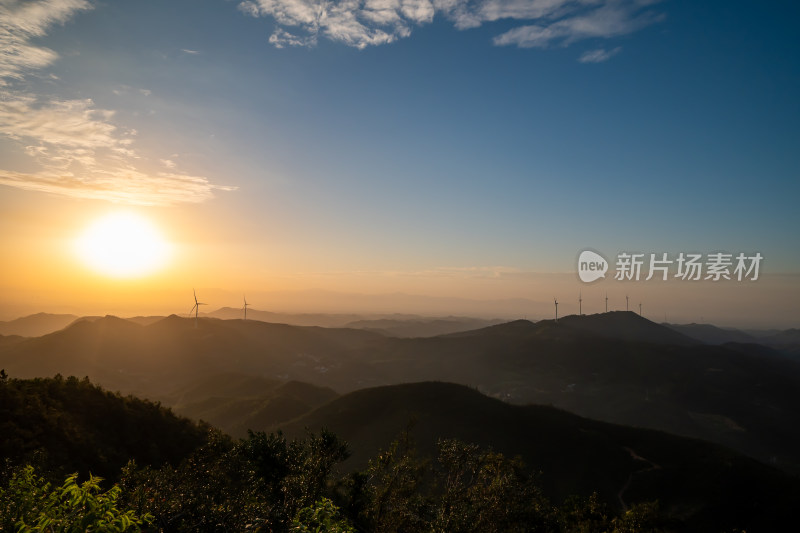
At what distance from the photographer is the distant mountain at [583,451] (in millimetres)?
82875

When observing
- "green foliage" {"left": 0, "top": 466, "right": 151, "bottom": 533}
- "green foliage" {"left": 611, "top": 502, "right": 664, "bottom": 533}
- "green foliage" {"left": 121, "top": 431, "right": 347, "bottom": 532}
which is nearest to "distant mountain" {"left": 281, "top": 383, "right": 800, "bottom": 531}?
"green foliage" {"left": 611, "top": 502, "right": 664, "bottom": 533}

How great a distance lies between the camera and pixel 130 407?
233 ft

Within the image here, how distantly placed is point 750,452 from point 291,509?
24522cm

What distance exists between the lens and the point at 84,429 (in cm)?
5738

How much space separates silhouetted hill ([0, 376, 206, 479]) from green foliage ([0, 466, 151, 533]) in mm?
36814

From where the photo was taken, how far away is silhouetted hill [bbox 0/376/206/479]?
47.9 meters

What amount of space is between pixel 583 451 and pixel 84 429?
11698 cm

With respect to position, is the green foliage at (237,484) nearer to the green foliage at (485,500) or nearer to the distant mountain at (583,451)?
the green foliage at (485,500)

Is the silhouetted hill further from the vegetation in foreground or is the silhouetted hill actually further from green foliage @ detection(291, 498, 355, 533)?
green foliage @ detection(291, 498, 355, 533)

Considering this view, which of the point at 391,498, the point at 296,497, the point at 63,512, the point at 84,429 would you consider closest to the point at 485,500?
the point at 391,498

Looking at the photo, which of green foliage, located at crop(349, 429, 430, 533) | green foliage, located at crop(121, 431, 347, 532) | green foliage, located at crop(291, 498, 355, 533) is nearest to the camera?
green foliage, located at crop(291, 498, 355, 533)

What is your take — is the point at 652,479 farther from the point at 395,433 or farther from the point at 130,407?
the point at 130,407

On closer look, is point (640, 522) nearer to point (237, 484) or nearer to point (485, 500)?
point (485, 500)

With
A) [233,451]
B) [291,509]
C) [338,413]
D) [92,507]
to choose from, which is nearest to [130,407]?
[233,451]
